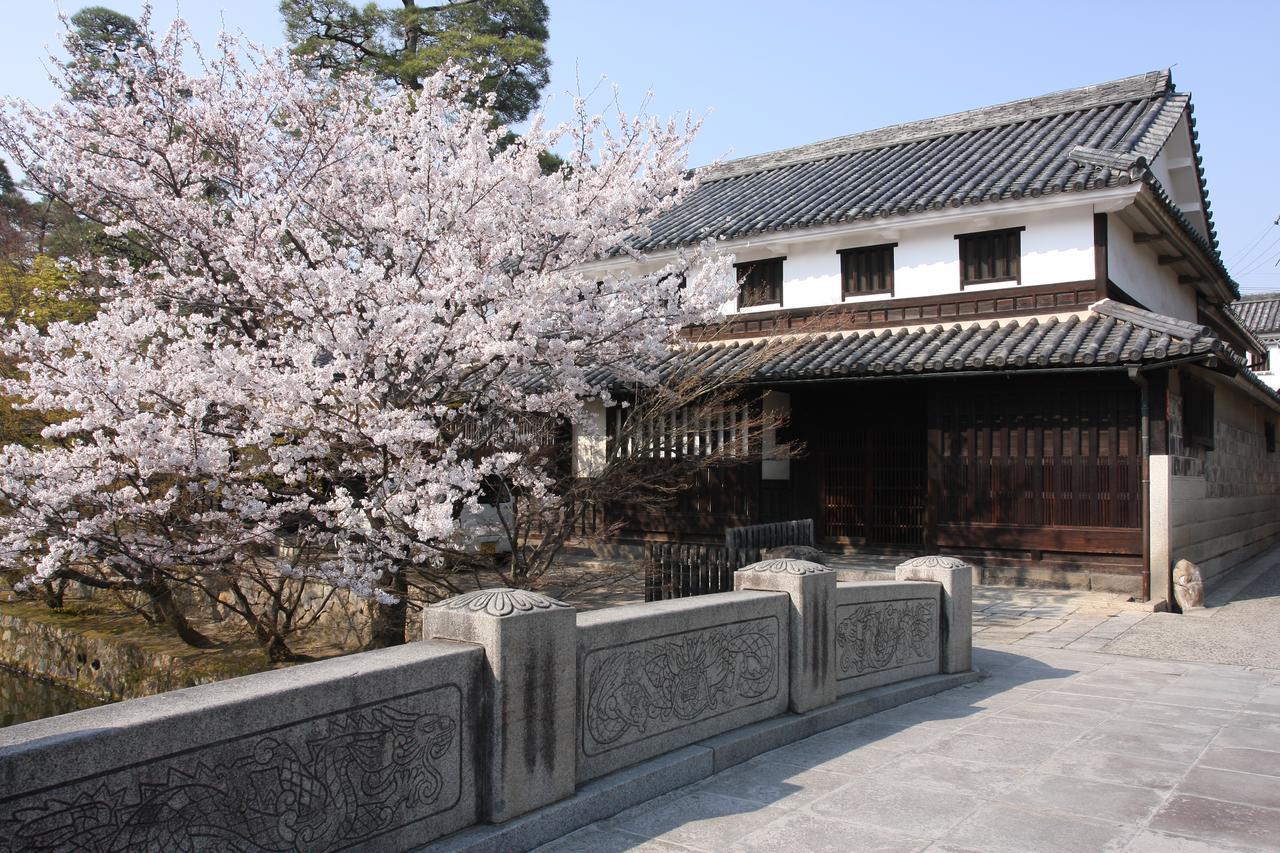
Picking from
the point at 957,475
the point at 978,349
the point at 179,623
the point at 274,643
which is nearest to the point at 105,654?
the point at 179,623

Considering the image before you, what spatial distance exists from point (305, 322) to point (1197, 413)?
13.5 metres

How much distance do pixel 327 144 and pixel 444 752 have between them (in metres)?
7.18

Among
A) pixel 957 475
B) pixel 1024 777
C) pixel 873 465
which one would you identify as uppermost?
pixel 873 465

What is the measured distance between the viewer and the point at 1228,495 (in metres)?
17.6

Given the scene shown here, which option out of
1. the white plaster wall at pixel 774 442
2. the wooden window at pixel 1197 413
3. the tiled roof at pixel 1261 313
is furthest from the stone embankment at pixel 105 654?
the tiled roof at pixel 1261 313

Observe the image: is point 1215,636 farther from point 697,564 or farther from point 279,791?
point 279,791

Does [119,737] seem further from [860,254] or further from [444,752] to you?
[860,254]

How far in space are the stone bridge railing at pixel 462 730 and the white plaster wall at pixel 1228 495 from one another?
8.97 m

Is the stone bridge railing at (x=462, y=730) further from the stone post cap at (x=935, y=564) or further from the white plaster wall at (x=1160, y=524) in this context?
the white plaster wall at (x=1160, y=524)

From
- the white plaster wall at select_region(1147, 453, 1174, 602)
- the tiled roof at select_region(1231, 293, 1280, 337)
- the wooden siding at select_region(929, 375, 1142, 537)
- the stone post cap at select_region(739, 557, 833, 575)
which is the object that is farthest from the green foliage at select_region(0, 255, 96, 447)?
the tiled roof at select_region(1231, 293, 1280, 337)

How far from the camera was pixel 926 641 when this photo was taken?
8.29 metres

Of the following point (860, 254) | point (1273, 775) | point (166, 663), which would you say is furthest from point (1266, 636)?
point (166, 663)

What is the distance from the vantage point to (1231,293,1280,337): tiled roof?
40938 millimetres

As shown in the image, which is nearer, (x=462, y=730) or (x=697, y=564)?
(x=462, y=730)
